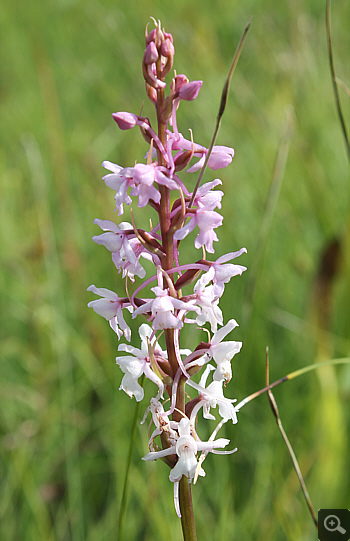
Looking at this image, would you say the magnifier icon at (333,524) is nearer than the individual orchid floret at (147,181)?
No

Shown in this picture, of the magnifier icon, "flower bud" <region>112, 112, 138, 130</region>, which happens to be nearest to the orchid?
"flower bud" <region>112, 112, 138, 130</region>

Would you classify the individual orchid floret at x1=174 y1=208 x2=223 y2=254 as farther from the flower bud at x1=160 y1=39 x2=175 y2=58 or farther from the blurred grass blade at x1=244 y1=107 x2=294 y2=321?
the blurred grass blade at x1=244 y1=107 x2=294 y2=321

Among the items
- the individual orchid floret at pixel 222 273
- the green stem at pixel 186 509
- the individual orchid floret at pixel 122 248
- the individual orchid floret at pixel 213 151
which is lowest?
the green stem at pixel 186 509

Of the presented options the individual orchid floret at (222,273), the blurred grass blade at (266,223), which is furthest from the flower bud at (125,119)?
the blurred grass blade at (266,223)

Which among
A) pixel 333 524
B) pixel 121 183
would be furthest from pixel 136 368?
pixel 333 524

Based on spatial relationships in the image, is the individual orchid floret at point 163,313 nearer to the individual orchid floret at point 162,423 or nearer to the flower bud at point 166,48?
the individual orchid floret at point 162,423

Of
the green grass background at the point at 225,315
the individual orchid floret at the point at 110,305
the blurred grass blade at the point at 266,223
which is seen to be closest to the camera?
the individual orchid floret at the point at 110,305

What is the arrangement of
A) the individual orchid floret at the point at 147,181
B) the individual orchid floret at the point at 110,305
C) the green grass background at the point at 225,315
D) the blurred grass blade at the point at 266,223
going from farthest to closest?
the green grass background at the point at 225,315
the blurred grass blade at the point at 266,223
the individual orchid floret at the point at 110,305
the individual orchid floret at the point at 147,181

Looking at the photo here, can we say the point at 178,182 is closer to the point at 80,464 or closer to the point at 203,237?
the point at 203,237

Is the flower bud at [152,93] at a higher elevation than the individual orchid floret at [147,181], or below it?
higher
